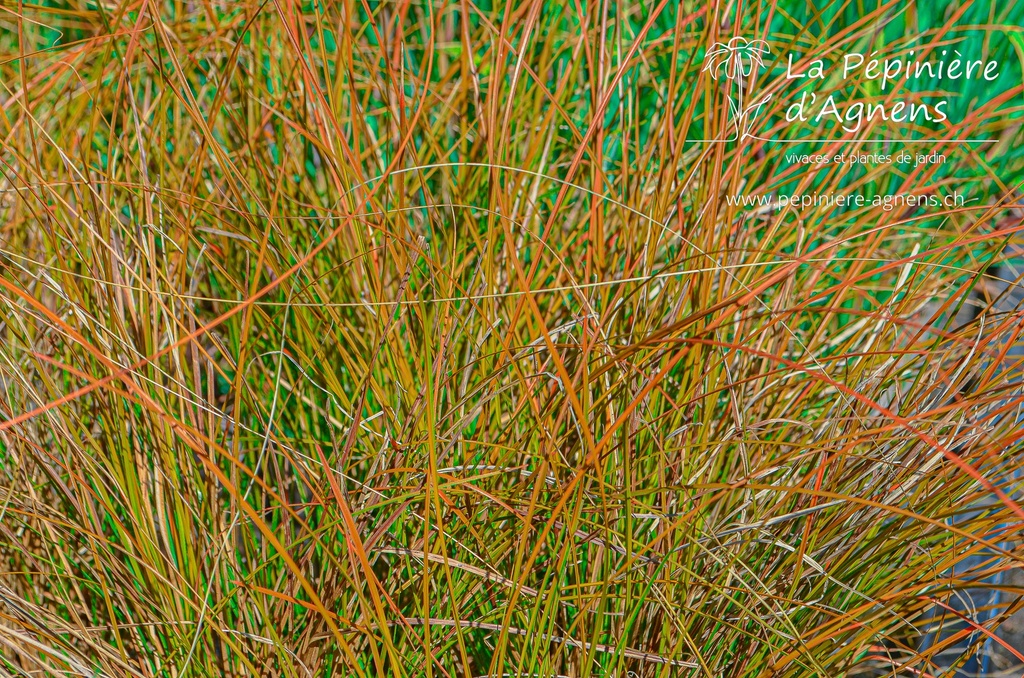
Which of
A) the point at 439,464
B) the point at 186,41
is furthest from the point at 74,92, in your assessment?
the point at 439,464

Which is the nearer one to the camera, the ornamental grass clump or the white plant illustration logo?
the ornamental grass clump

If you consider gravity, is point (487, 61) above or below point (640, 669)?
above

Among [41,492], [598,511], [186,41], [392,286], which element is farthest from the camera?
[186,41]

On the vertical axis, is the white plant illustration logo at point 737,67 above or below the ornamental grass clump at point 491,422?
A: above

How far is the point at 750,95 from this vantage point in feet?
2.39

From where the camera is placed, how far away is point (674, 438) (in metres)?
0.69

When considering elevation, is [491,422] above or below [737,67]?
below

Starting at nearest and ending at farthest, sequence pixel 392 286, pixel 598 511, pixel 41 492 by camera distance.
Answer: pixel 598 511
pixel 41 492
pixel 392 286

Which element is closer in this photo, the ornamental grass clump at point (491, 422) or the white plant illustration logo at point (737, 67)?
the ornamental grass clump at point (491, 422)

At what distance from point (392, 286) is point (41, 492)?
42 centimetres

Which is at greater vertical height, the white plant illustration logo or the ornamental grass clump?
the white plant illustration logo

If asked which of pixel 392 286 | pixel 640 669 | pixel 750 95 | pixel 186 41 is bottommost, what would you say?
pixel 640 669

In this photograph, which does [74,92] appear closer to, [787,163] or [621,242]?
[621,242]

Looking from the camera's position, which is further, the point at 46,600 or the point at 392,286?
the point at 392,286
